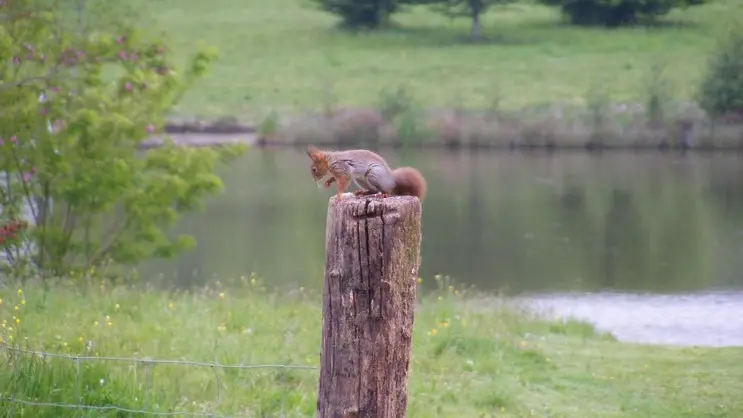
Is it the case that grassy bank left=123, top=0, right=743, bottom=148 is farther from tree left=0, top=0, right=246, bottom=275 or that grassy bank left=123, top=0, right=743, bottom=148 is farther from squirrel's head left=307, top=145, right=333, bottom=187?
squirrel's head left=307, top=145, right=333, bottom=187

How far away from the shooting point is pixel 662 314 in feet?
51.2

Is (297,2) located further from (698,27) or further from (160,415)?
(160,415)

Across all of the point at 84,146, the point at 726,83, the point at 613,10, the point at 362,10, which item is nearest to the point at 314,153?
the point at 84,146

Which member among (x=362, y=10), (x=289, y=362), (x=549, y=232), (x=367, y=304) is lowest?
(x=549, y=232)

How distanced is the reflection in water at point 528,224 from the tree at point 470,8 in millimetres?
21560

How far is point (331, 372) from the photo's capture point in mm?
4609

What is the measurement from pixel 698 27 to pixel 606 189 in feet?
101

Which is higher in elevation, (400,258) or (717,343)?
(400,258)

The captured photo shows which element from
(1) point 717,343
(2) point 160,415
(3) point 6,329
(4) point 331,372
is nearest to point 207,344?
(3) point 6,329

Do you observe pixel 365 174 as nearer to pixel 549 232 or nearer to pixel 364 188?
pixel 364 188

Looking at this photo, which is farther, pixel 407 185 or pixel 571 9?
pixel 571 9

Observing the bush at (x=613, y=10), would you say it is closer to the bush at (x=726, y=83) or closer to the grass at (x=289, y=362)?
the bush at (x=726, y=83)

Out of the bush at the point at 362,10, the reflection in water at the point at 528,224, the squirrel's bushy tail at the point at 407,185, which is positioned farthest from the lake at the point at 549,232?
the bush at the point at 362,10

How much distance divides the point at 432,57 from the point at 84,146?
40.7 m
